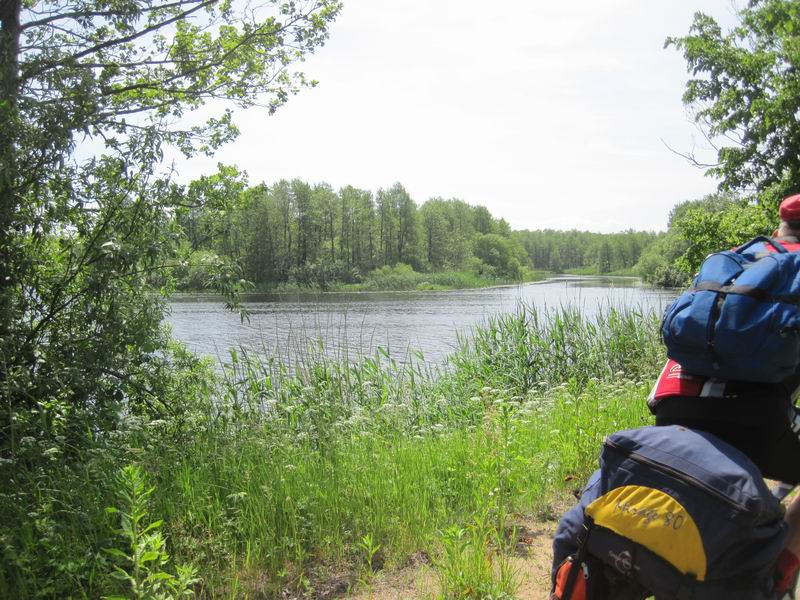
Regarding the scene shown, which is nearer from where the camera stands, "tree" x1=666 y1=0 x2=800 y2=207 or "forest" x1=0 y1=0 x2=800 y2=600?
"forest" x1=0 y1=0 x2=800 y2=600

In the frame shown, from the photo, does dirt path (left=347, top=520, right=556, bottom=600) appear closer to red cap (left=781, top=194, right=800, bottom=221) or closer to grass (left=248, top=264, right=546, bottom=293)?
red cap (left=781, top=194, right=800, bottom=221)

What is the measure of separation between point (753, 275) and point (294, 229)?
62.0 meters

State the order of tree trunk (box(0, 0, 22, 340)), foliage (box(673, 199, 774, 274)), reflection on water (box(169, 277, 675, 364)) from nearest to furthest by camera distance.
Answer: tree trunk (box(0, 0, 22, 340))
reflection on water (box(169, 277, 675, 364))
foliage (box(673, 199, 774, 274))

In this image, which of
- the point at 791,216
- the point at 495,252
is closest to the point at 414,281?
the point at 495,252

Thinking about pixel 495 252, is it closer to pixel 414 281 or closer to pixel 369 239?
pixel 369 239

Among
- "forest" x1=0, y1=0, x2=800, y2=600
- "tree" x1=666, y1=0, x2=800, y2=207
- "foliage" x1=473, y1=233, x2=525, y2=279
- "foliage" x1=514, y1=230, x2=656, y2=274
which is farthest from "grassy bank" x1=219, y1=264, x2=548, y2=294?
"foliage" x1=514, y1=230, x2=656, y2=274

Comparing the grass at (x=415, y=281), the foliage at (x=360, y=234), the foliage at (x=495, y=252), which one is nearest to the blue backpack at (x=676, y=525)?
the foliage at (x=360, y=234)

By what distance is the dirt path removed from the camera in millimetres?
2500

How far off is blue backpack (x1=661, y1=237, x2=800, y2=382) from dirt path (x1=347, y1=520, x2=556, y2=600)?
1.38 m

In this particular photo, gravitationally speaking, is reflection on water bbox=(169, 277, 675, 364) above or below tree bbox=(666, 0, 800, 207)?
below

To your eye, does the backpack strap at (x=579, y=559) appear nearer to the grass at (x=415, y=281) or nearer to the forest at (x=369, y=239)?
the forest at (x=369, y=239)

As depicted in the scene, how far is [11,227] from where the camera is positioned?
4238 millimetres

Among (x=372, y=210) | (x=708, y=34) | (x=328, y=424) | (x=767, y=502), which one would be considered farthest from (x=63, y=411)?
(x=372, y=210)

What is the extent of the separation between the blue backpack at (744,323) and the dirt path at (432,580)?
1.38 metres
